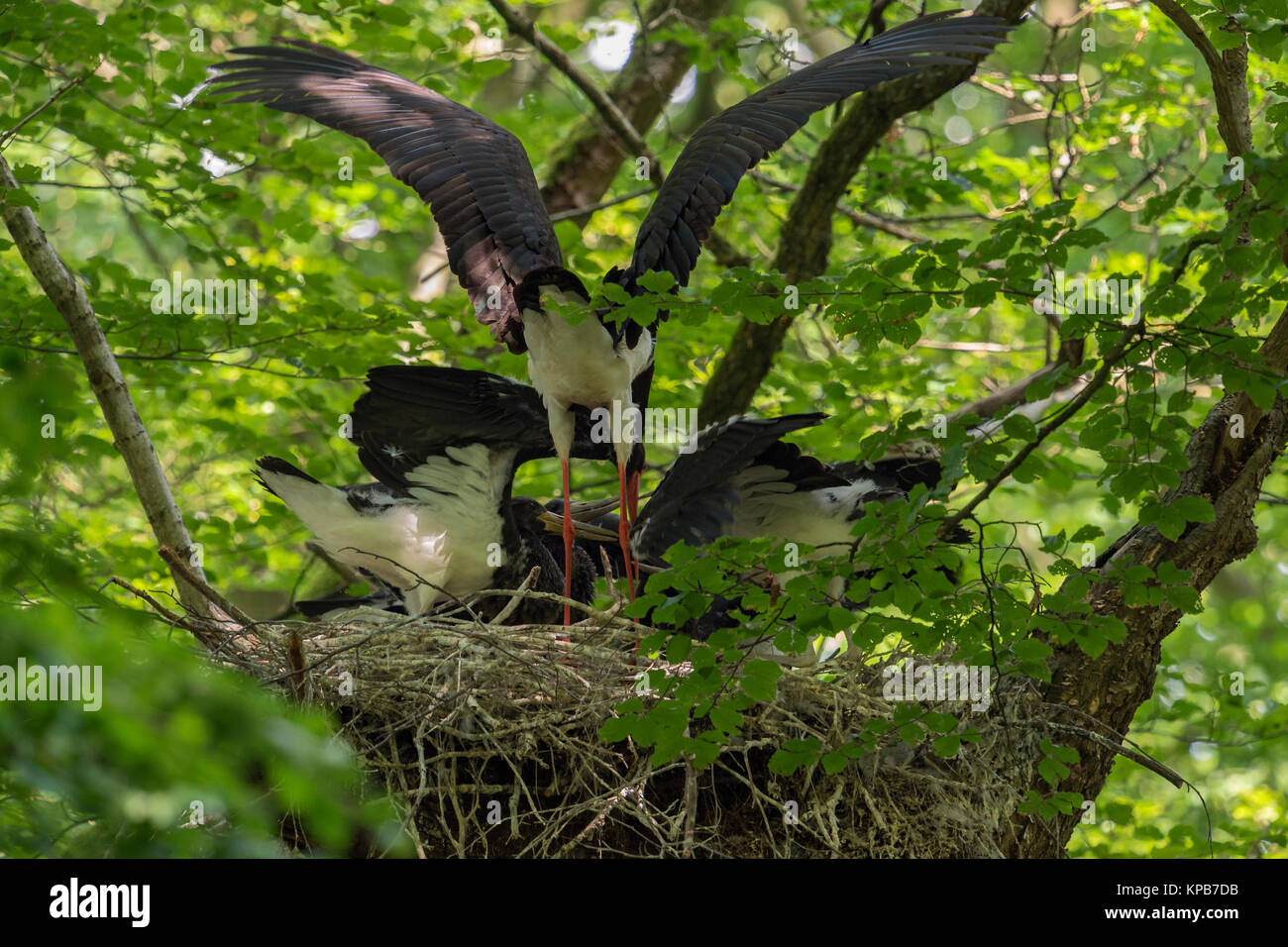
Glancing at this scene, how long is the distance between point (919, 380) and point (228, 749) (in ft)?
18.5

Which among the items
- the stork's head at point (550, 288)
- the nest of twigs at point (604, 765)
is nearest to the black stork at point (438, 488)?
the stork's head at point (550, 288)

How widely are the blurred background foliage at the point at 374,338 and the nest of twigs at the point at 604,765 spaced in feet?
1.53

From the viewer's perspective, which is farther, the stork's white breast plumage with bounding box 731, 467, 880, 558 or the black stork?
the stork's white breast plumage with bounding box 731, 467, 880, 558

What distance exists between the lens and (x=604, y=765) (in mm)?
3590

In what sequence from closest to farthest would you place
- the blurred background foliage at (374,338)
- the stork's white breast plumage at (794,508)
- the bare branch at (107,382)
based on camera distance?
the blurred background foliage at (374,338) < the bare branch at (107,382) < the stork's white breast plumage at (794,508)

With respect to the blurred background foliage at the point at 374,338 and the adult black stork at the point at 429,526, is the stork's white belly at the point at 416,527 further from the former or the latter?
the blurred background foliage at the point at 374,338

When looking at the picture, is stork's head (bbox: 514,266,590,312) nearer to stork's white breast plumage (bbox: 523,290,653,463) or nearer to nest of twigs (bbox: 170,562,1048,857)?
stork's white breast plumage (bbox: 523,290,653,463)

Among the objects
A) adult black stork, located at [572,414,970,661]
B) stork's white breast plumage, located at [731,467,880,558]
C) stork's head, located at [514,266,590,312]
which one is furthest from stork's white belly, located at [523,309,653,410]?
stork's white breast plumage, located at [731,467,880,558]

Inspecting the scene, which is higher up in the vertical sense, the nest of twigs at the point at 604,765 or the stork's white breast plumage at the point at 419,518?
the stork's white breast plumage at the point at 419,518

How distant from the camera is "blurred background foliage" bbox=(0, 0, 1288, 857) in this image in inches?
56.7

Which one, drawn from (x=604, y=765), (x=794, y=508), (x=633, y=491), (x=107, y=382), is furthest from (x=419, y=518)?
(x=604, y=765)

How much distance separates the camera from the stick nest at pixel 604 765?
351 centimetres

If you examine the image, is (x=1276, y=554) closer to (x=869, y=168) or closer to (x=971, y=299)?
(x=869, y=168)
